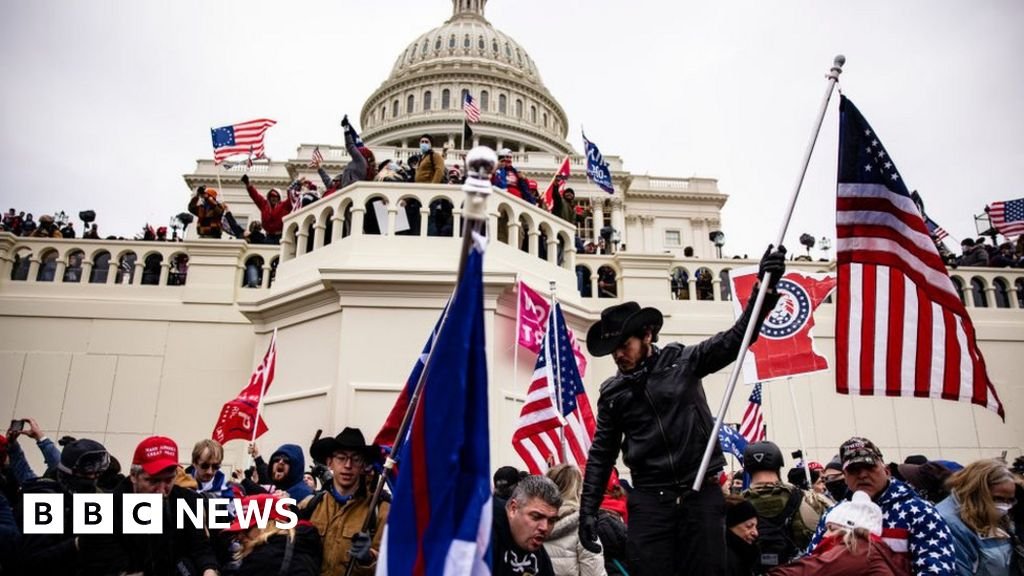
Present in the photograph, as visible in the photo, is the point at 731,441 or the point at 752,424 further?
the point at 752,424

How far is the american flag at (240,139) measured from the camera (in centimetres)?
1792

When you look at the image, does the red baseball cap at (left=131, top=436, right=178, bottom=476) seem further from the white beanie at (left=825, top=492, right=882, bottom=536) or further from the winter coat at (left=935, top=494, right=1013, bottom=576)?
the winter coat at (left=935, top=494, right=1013, bottom=576)

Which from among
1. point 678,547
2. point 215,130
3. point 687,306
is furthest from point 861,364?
point 215,130

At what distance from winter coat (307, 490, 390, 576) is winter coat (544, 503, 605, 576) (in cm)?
106

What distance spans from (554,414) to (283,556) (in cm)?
423

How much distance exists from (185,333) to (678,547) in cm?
1092

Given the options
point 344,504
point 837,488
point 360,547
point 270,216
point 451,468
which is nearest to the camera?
point 451,468

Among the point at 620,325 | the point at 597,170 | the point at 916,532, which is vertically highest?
the point at 597,170

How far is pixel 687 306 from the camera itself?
1372 centimetres

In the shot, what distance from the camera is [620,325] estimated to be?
428cm

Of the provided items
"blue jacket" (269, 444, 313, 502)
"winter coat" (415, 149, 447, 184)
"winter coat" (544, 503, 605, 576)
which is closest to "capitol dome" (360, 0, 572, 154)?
"winter coat" (415, 149, 447, 184)

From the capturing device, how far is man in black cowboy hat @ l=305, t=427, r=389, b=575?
430 cm

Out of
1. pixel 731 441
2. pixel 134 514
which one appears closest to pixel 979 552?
pixel 134 514

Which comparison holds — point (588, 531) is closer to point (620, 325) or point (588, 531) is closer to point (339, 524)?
point (620, 325)
